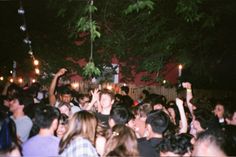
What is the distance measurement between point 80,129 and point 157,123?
1.14 metres

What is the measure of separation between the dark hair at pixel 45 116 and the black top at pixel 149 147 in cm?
130

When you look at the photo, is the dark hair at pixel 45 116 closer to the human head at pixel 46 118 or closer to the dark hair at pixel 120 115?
the human head at pixel 46 118

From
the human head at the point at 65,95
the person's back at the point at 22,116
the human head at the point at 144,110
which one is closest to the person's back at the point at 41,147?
the person's back at the point at 22,116

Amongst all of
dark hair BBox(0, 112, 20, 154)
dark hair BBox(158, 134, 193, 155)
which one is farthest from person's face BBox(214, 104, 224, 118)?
dark hair BBox(0, 112, 20, 154)

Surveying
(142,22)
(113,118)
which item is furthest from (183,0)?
(113,118)

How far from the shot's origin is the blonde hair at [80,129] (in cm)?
461

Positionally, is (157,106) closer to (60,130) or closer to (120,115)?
(120,115)

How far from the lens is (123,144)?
14.2 feet

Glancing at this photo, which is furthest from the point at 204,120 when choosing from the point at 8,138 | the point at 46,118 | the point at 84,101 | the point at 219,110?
the point at 84,101

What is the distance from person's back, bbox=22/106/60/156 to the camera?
4.69 metres

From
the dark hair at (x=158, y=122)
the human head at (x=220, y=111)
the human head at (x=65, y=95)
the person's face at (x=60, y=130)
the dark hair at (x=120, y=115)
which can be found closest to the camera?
the dark hair at (x=158, y=122)

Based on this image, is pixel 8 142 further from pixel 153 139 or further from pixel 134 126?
pixel 134 126

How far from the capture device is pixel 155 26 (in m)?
12.1

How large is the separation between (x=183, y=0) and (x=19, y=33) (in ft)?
37.5
